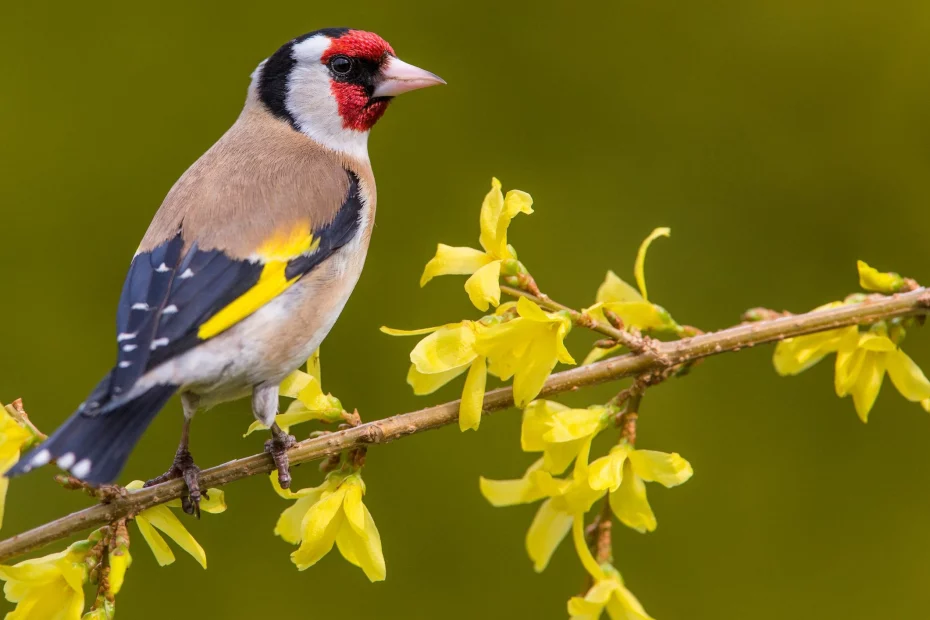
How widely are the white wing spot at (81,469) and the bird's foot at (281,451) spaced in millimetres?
272

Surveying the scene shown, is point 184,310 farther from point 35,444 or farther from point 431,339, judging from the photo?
point 431,339

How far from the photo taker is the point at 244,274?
1.61 m

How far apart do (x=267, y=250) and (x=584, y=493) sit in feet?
2.05

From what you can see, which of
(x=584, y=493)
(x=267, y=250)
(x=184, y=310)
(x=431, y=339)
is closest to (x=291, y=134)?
(x=267, y=250)

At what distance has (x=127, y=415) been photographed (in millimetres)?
1395

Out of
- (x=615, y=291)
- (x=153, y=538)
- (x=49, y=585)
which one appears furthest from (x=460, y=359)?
(x=49, y=585)

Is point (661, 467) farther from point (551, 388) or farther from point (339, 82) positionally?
point (339, 82)

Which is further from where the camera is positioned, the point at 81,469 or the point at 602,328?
the point at 602,328

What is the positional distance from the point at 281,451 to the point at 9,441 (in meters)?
0.36

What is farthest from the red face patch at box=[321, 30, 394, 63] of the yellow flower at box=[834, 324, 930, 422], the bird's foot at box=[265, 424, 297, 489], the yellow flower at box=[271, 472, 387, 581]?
the yellow flower at box=[834, 324, 930, 422]

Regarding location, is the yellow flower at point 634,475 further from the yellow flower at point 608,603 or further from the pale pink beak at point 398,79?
the pale pink beak at point 398,79

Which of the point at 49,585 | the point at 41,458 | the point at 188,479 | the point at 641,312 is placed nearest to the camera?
the point at 41,458

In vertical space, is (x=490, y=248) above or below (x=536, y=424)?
above

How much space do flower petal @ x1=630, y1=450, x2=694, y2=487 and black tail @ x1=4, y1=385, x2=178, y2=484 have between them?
2.14 feet
